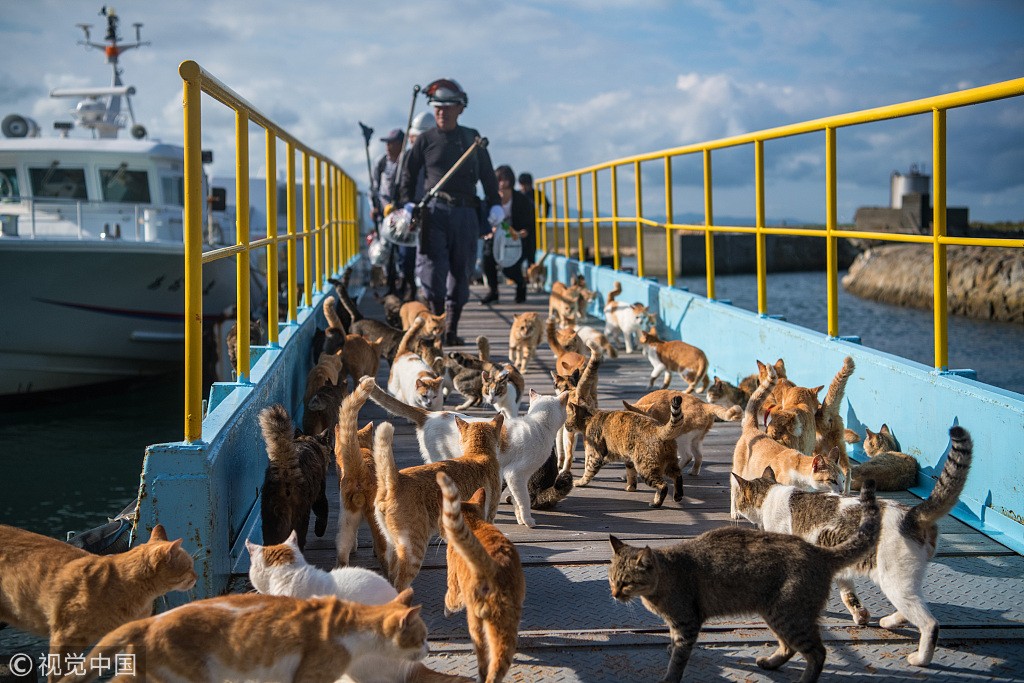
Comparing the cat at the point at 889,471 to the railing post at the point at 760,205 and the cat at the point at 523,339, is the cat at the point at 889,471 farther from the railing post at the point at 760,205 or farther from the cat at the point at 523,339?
the cat at the point at 523,339

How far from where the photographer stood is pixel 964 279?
25.2 metres

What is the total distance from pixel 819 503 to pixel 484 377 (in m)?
3.53

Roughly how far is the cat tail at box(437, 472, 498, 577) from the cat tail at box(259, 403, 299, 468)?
131 cm

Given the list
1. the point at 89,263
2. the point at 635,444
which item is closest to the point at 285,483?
the point at 635,444

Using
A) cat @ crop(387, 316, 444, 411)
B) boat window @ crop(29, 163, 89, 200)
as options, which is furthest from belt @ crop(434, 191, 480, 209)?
boat window @ crop(29, 163, 89, 200)

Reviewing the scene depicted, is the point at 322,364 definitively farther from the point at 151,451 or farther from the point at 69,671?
the point at 69,671

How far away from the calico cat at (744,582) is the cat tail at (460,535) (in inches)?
15.9

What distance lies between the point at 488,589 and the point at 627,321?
6902mm

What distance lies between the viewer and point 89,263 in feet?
40.4

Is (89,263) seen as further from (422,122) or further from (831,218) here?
(831,218)

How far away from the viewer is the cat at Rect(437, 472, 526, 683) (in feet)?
9.40

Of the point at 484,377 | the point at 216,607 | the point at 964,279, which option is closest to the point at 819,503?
the point at 216,607

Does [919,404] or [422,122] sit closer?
[919,404]

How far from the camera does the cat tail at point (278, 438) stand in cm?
404
